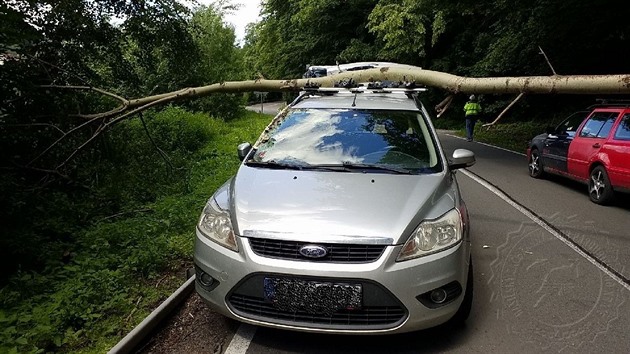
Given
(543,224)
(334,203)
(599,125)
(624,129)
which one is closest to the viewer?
(334,203)

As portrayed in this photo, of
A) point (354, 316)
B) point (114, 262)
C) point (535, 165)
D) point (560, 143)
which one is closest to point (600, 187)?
point (560, 143)

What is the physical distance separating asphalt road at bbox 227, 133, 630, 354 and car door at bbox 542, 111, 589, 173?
1377 mm

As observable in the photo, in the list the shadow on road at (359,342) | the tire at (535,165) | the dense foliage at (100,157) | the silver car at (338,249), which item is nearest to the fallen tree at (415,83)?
the dense foliage at (100,157)

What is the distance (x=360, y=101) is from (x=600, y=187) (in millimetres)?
5146

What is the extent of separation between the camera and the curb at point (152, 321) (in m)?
3.40

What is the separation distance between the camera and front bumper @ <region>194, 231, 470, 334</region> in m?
3.20

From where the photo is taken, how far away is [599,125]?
28.7 feet

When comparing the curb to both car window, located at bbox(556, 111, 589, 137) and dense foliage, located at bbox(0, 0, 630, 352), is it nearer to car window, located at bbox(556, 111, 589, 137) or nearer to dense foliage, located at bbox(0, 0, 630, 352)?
dense foliage, located at bbox(0, 0, 630, 352)

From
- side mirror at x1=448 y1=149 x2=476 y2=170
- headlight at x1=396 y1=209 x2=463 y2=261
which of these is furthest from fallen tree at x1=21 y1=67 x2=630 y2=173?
headlight at x1=396 y1=209 x2=463 y2=261

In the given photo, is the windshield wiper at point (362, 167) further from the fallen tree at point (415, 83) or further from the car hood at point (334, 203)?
the fallen tree at point (415, 83)

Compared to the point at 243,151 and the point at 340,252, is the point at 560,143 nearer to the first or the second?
Answer: the point at 243,151

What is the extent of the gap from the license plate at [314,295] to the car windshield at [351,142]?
4.26ft

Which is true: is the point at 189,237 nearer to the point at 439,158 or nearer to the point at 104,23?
the point at 439,158

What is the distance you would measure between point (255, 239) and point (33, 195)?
417 cm
